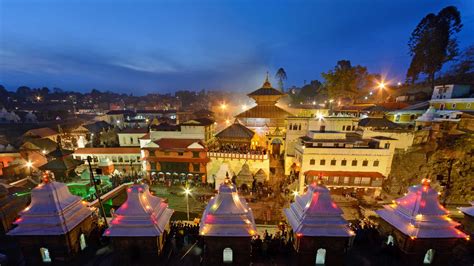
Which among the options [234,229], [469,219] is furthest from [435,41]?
[234,229]

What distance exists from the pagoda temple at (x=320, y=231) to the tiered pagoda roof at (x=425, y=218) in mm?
2735

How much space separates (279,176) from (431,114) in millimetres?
24171

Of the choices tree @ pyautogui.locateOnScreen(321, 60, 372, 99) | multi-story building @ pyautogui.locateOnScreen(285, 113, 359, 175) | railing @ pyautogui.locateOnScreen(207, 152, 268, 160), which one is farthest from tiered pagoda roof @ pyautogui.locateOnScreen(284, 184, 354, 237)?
tree @ pyautogui.locateOnScreen(321, 60, 372, 99)

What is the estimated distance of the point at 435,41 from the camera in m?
34.9

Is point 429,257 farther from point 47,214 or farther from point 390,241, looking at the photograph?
point 47,214

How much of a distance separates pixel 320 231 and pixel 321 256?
1559 mm

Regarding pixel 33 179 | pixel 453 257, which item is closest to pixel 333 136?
pixel 453 257

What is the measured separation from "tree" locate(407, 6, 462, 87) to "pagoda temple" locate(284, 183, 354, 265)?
1852 inches

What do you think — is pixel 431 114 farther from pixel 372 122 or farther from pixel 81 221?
A: pixel 81 221

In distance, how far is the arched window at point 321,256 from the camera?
870 centimetres

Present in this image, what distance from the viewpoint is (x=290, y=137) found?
2836cm

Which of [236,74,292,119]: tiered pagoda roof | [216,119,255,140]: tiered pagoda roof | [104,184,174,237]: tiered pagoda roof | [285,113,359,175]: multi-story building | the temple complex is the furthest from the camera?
[236,74,292,119]: tiered pagoda roof

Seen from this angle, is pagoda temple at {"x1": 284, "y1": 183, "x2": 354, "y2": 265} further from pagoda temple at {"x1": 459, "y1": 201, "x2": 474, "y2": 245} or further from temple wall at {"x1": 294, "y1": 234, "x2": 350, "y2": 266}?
pagoda temple at {"x1": 459, "y1": 201, "x2": 474, "y2": 245}

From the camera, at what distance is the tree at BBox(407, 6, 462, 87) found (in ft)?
111
